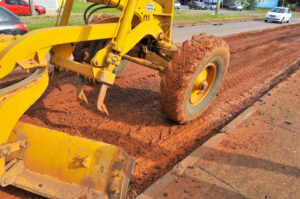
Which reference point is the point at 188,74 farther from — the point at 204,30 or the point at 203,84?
the point at 204,30

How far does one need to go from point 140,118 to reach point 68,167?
187 cm

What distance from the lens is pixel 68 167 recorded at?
2.44 meters

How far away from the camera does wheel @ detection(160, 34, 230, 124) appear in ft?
11.0

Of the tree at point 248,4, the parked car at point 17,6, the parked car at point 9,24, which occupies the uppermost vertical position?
the tree at point 248,4

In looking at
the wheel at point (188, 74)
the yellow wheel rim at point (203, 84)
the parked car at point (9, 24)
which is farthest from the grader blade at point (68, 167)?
the parked car at point (9, 24)

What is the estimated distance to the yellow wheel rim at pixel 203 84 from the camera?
3951mm

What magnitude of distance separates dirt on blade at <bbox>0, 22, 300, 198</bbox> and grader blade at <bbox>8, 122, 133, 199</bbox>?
1.16 feet

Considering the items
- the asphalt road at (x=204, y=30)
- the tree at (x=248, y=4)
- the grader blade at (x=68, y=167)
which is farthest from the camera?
the tree at (x=248, y=4)

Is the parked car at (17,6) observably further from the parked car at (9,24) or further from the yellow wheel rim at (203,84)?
the yellow wheel rim at (203,84)

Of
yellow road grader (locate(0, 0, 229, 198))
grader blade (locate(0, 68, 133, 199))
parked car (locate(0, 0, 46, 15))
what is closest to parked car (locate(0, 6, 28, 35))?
yellow road grader (locate(0, 0, 229, 198))

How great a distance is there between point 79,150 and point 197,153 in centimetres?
152

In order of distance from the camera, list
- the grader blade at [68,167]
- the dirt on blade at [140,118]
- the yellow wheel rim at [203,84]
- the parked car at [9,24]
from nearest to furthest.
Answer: the grader blade at [68,167] → the dirt on blade at [140,118] → the yellow wheel rim at [203,84] → the parked car at [9,24]

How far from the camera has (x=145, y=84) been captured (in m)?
5.68

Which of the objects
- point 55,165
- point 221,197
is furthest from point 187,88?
point 55,165
